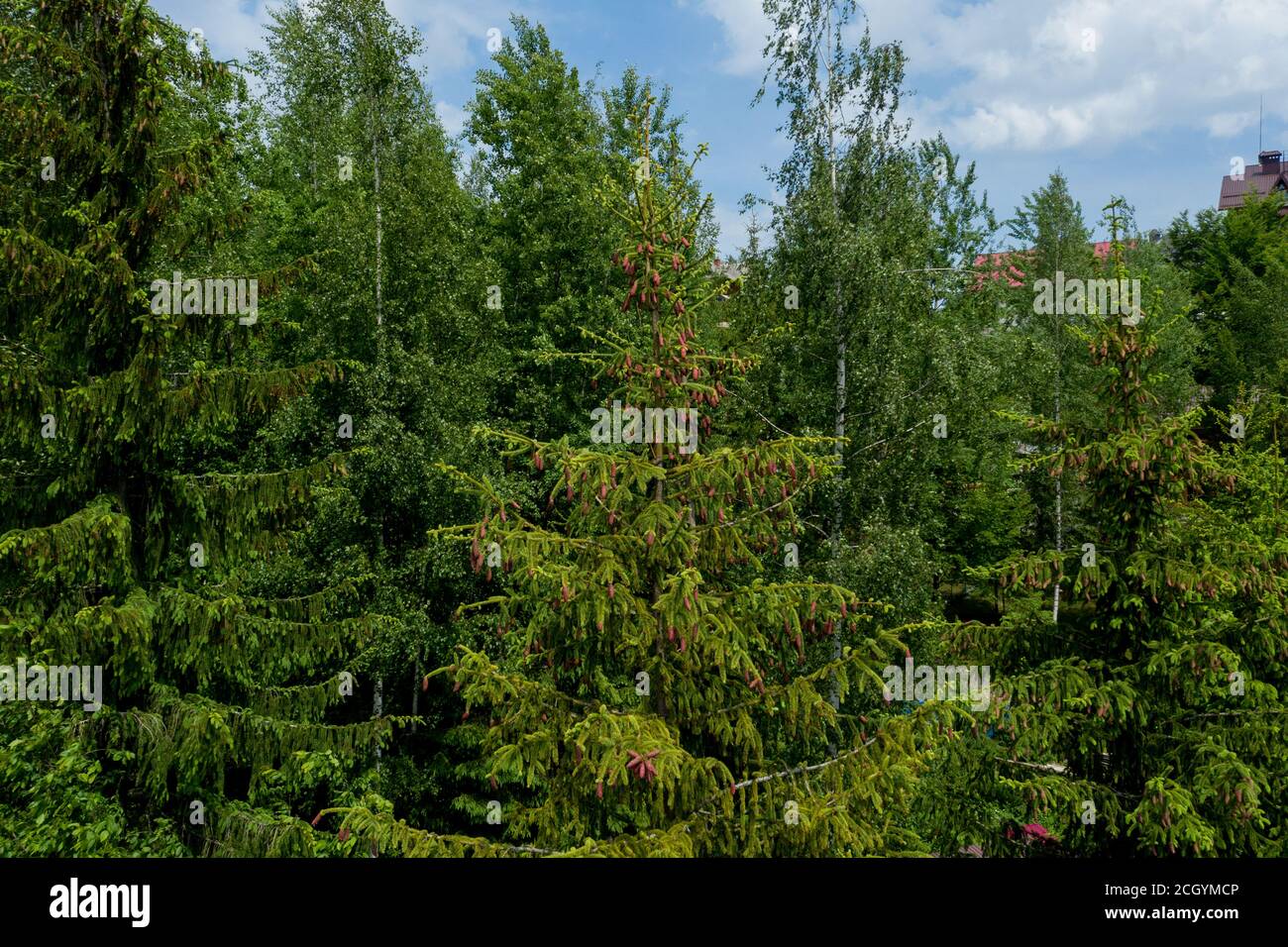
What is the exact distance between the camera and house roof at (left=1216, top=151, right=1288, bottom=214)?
219 feet

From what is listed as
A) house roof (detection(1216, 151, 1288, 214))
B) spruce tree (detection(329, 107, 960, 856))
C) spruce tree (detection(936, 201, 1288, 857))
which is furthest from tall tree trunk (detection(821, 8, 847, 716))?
house roof (detection(1216, 151, 1288, 214))

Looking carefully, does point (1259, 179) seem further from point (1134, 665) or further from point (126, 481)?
point (126, 481)

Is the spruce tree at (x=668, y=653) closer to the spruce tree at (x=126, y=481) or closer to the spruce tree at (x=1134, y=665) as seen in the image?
the spruce tree at (x=1134, y=665)

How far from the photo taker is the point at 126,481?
29.2 feet

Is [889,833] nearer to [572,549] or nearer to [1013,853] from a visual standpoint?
[1013,853]

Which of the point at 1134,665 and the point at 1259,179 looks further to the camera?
the point at 1259,179

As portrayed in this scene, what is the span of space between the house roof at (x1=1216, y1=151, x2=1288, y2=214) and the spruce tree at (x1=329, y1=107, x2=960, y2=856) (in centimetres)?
7746

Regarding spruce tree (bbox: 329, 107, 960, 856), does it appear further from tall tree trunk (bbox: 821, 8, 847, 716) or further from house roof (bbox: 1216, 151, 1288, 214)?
house roof (bbox: 1216, 151, 1288, 214)

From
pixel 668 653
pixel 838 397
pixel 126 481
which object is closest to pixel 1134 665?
pixel 668 653

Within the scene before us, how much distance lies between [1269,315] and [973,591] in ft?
62.0

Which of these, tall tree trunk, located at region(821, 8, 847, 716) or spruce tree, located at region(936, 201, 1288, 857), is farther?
tall tree trunk, located at region(821, 8, 847, 716)

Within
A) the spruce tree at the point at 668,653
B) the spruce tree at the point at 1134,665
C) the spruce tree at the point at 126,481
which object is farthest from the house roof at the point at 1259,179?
the spruce tree at the point at 126,481

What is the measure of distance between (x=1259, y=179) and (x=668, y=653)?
284 ft
